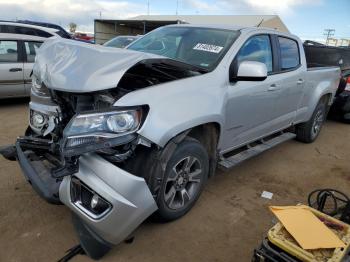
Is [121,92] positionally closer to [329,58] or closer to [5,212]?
[5,212]

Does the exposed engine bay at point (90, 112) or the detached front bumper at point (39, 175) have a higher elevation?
the exposed engine bay at point (90, 112)

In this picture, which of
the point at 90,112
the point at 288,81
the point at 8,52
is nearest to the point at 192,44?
the point at 288,81

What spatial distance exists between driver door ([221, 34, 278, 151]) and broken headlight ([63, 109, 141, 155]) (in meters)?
1.22

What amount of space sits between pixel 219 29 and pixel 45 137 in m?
2.17

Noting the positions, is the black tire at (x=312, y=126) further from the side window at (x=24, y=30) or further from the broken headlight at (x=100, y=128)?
the side window at (x=24, y=30)

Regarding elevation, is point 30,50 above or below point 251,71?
below

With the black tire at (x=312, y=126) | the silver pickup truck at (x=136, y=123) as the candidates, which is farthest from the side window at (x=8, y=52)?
the black tire at (x=312, y=126)

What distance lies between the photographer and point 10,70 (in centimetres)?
665

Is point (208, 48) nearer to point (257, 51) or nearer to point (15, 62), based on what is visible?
point (257, 51)

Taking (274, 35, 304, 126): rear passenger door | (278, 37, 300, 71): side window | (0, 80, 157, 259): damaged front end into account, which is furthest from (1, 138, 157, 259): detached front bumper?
(278, 37, 300, 71): side window

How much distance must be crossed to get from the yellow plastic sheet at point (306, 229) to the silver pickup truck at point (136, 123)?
0.92 meters

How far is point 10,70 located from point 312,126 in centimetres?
569

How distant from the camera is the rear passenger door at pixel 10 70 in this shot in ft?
21.6

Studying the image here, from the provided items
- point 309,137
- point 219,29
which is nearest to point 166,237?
point 219,29
